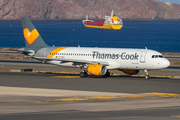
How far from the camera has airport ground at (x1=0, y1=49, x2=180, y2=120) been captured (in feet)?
68.1

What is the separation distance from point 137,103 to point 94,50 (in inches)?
840

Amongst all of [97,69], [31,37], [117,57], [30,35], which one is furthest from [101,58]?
[30,35]

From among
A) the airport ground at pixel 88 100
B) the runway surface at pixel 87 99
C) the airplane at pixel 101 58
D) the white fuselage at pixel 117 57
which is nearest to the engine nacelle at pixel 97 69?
the airplane at pixel 101 58

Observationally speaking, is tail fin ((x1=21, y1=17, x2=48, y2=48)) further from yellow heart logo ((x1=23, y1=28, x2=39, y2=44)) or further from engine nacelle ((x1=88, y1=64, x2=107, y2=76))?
engine nacelle ((x1=88, y1=64, x2=107, y2=76))

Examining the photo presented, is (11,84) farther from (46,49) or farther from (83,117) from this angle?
(83,117)

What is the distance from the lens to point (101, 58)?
45000 mm

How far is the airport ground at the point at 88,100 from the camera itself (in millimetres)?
20750

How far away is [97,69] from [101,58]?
2908 millimetres

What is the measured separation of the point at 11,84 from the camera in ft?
122

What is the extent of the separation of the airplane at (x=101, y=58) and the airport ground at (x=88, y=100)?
11.8ft

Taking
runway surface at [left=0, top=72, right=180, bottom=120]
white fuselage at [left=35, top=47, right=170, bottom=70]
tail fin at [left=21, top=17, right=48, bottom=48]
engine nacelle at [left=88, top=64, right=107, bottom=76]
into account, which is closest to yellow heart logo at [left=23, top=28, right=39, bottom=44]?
tail fin at [left=21, top=17, right=48, bottom=48]

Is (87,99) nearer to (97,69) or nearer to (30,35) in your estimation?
(97,69)

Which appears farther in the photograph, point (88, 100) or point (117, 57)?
point (117, 57)

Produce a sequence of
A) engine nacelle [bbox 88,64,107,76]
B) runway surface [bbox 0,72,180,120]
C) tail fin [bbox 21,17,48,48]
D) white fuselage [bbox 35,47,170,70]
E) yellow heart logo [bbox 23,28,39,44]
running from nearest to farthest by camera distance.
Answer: runway surface [bbox 0,72,180,120] < white fuselage [bbox 35,47,170,70] < engine nacelle [bbox 88,64,107,76] < tail fin [bbox 21,17,48,48] < yellow heart logo [bbox 23,28,39,44]
